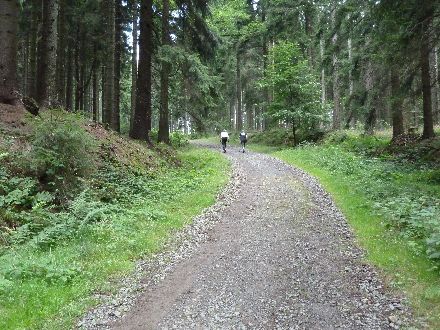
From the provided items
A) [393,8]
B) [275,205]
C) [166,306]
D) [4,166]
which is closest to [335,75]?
[393,8]

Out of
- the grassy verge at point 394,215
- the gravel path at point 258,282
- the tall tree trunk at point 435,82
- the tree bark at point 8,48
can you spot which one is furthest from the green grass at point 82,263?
the tall tree trunk at point 435,82

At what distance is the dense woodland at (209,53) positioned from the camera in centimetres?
1342

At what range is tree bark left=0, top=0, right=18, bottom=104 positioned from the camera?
11883mm

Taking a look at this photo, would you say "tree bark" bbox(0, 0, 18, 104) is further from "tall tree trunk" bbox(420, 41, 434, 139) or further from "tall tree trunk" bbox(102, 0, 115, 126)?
"tall tree trunk" bbox(420, 41, 434, 139)

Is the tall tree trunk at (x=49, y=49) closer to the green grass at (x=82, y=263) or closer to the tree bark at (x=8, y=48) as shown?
the tree bark at (x=8, y=48)

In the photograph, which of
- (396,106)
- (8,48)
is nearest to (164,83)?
(8,48)

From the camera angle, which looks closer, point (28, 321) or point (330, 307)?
point (28, 321)

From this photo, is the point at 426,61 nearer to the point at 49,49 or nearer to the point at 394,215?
the point at 394,215

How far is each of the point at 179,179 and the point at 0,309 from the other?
9.53 metres

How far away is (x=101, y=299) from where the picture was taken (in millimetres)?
6195

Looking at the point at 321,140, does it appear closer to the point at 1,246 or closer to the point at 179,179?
the point at 179,179

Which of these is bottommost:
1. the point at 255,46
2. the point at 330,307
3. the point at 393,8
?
the point at 330,307

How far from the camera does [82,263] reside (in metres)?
7.27

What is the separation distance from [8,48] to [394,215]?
36.8 feet
